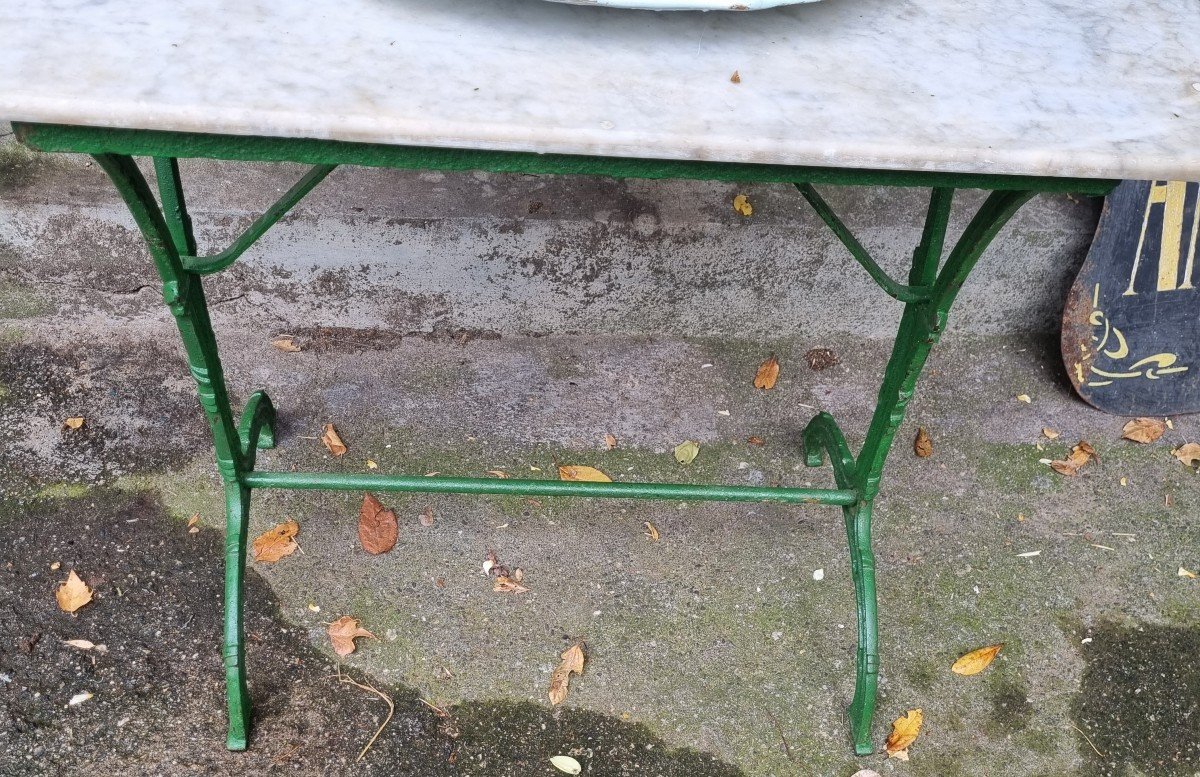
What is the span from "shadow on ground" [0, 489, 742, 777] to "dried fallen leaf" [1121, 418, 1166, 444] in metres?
1.55

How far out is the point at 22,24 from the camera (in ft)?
3.67

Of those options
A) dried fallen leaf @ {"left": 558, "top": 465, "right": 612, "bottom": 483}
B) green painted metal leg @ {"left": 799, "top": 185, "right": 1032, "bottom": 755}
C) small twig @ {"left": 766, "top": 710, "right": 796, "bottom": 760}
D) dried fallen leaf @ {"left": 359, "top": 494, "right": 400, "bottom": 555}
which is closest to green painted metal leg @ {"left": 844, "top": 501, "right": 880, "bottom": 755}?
green painted metal leg @ {"left": 799, "top": 185, "right": 1032, "bottom": 755}

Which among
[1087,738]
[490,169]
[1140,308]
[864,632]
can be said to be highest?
[490,169]

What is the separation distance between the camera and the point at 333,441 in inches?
92.4

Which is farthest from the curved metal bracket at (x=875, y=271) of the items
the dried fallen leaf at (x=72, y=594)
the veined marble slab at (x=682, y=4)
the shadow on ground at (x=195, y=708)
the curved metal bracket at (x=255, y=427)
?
the dried fallen leaf at (x=72, y=594)

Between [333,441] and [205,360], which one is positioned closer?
[205,360]

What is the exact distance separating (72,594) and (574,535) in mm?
1095

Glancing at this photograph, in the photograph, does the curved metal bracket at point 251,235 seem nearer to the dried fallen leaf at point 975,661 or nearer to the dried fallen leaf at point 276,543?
the dried fallen leaf at point 276,543

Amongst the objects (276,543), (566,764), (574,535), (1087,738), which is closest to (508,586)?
(574,535)

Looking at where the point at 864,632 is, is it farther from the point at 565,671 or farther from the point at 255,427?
the point at 255,427

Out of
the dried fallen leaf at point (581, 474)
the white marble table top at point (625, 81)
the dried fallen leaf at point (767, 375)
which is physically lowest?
the dried fallen leaf at point (581, 474)

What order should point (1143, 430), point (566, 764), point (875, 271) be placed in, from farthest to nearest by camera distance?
Result: point (1143, 430) → point (566, 764) → point (875, 271)

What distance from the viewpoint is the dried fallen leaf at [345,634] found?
1963mm

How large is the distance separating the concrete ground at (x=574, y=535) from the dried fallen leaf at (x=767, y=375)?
0.12 feet
